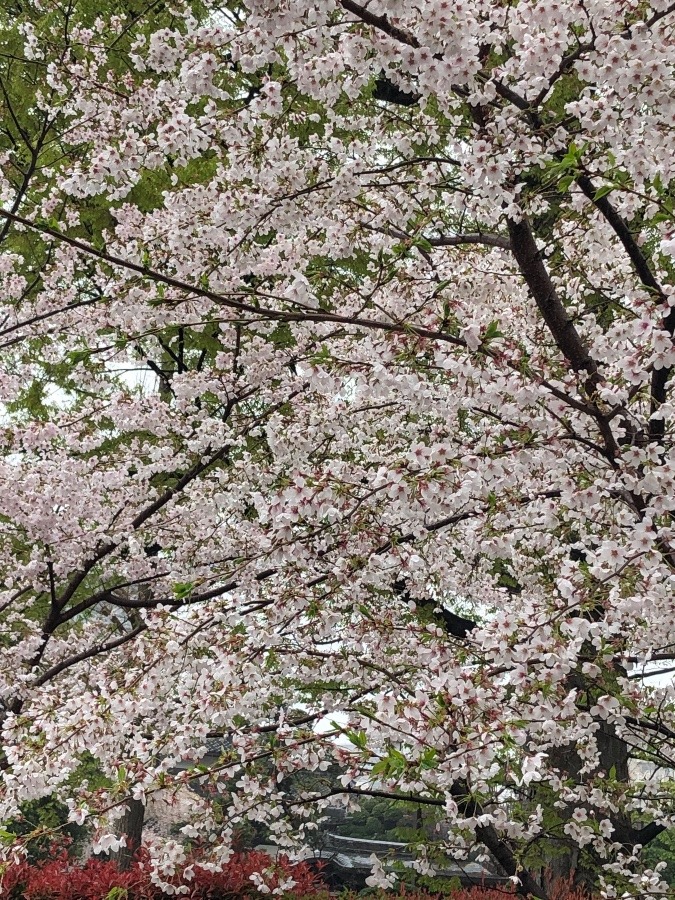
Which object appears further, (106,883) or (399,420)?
(399,420)

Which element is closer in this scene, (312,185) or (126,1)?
(312,185)

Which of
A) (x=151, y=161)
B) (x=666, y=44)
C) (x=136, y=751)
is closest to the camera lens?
(x=666, y=44)

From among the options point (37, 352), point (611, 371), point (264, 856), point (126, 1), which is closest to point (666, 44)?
point (611, 371)

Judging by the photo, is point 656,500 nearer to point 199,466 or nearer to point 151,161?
point 151,161

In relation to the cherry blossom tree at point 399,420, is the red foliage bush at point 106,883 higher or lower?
lower

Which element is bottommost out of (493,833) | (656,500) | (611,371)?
(493,833)

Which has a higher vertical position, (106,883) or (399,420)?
(399,420)

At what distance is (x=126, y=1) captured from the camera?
9781mm

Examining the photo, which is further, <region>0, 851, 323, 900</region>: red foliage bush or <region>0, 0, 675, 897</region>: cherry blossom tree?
<region>0, 851, 323, 900</region>: red foliage bush

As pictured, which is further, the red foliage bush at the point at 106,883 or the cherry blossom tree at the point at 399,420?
the red foliage bush at the point at 106,883

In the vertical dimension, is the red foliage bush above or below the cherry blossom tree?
below

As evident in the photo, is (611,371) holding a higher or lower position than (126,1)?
lower

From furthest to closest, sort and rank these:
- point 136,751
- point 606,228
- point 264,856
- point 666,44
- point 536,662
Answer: point 264,856 → point 606,228 → point 136,751 → point 536,662 → point 666,44

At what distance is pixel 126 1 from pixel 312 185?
24.2 ft
